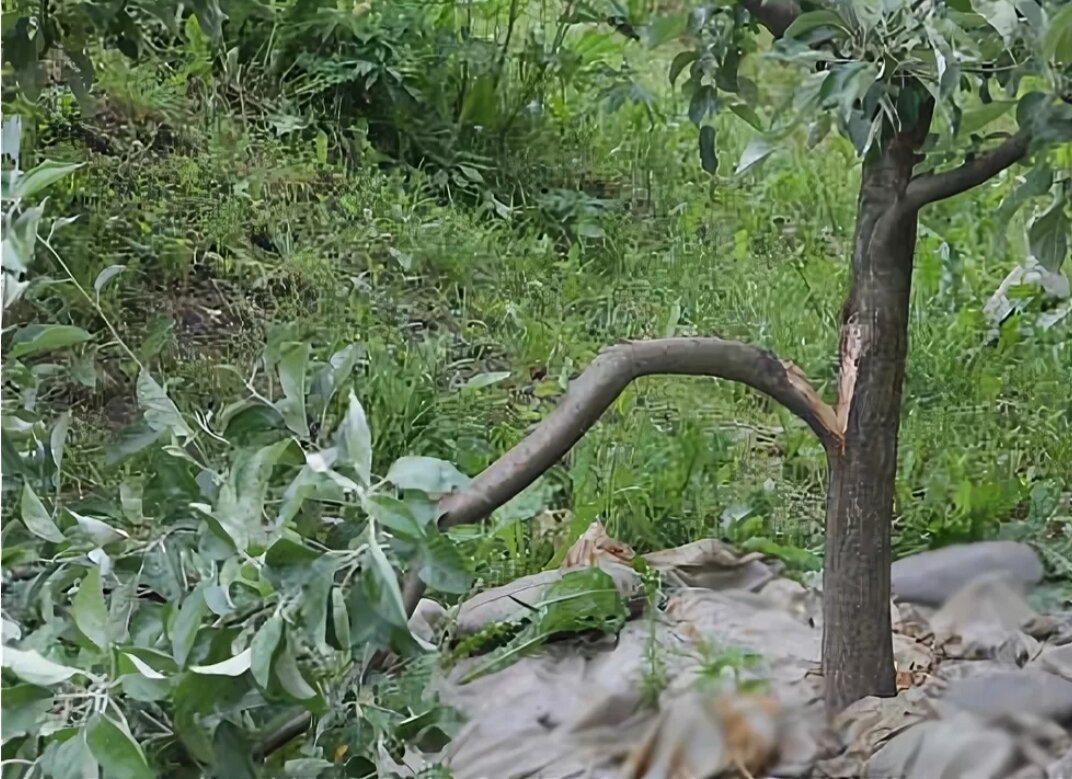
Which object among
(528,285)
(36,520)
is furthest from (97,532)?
(528,285)

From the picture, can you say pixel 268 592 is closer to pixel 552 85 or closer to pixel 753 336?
pixel 753 336

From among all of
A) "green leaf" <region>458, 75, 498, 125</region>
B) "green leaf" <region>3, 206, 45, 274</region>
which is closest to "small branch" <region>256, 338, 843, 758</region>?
"green leaf" <region>3, 206, 45, 274</region>

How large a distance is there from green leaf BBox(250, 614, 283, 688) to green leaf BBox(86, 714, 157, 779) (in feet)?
0.17

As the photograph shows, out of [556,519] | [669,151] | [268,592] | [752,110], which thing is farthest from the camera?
[669,151]

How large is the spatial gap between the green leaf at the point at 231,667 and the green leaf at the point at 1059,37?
1.31ft

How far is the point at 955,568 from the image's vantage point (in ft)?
3.22

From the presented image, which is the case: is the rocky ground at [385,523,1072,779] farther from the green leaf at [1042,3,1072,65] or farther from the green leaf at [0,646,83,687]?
the green leaf at [1042,3,1072,65]

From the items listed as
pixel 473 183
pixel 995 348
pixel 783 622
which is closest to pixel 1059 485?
pixel 995 348

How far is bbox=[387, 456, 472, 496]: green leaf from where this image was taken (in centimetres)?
50

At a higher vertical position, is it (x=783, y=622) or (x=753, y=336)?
(x=753, y=336)

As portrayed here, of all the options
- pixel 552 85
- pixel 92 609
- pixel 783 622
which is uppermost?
pixel 552 85

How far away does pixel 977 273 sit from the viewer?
3.73 feet

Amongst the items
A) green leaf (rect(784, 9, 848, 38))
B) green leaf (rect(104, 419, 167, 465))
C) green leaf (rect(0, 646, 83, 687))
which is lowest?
green leaf (rect(0, 646, 83, 687))

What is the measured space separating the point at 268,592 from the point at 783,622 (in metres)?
0.53
